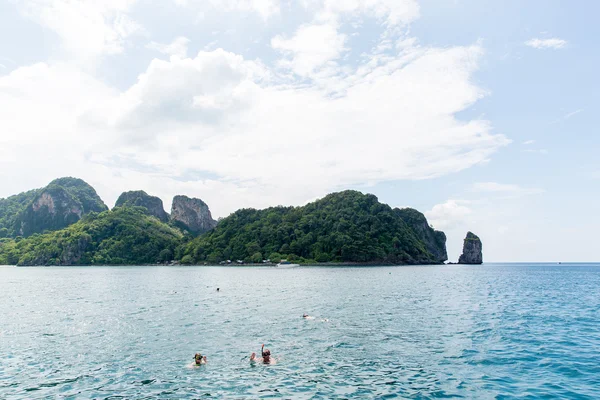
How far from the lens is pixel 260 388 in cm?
2367

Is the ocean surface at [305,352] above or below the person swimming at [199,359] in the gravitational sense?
below

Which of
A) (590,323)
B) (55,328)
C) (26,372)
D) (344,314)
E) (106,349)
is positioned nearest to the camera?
(26,372)

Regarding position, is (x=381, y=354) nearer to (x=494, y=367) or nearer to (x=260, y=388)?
(x=494, y=367)

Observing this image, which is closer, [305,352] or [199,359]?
[199,359]

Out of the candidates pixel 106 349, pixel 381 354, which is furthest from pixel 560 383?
pixel 106 349

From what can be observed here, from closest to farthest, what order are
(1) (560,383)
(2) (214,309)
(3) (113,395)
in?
(3) (113,395) < (1) (560,383) < (2) (214,309)

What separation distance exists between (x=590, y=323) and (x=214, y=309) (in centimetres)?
4862

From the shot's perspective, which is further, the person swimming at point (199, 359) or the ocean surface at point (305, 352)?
the person swimming at point (199, 359)

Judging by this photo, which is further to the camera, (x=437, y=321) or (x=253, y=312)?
(x=253, y=312)

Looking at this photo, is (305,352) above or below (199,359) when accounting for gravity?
below

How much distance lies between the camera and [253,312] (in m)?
54.9

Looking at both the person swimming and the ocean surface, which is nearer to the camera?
the ocean surface

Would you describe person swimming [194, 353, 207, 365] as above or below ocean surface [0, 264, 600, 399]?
above

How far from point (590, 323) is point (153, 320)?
173ft
